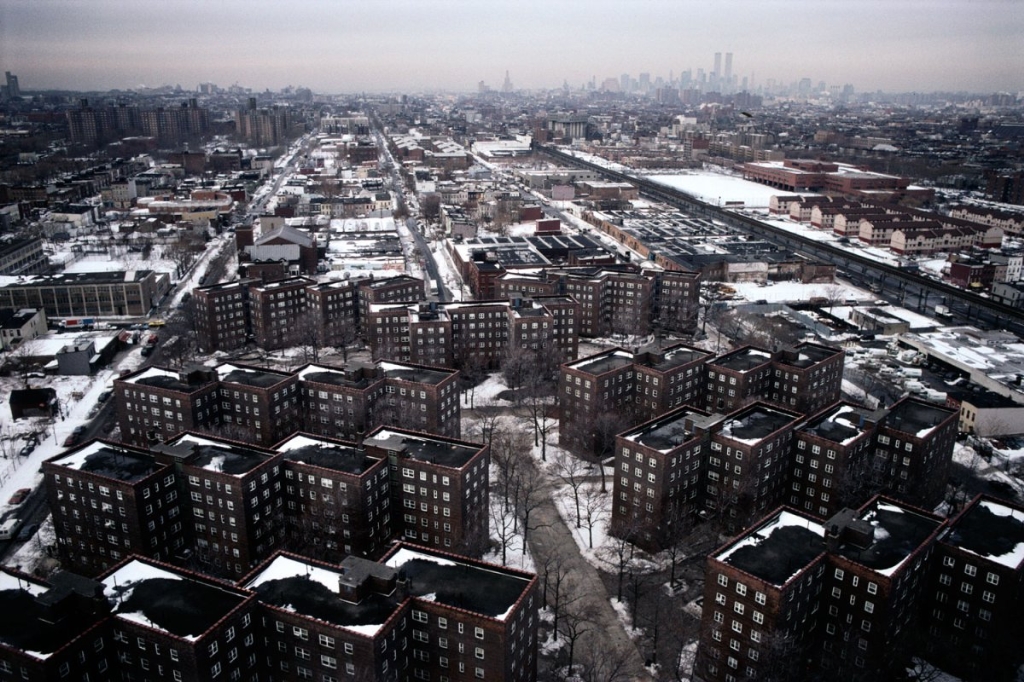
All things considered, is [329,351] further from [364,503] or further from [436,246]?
[436,246]

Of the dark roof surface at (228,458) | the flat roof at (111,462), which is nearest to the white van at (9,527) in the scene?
the flat roof at (111,462)

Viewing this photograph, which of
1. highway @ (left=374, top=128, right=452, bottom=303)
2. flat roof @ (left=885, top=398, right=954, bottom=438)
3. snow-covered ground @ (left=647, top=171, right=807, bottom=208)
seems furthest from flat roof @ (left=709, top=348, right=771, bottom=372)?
snow-covered ground @ (left=647, top=171, right=807, bottom=208)

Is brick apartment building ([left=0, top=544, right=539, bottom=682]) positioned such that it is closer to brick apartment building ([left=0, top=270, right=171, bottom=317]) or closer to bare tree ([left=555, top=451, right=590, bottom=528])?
bare tree ([left=555, top=451, right=590, bottom=528])

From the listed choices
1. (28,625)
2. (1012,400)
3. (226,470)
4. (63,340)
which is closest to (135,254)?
(63,340)

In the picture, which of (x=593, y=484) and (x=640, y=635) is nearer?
(x=640, y=635)

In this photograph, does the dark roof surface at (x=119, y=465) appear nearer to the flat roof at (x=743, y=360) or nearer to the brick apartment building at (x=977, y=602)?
the flat roof at (x=743, y=360)

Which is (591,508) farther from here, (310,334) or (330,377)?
(310,334)
